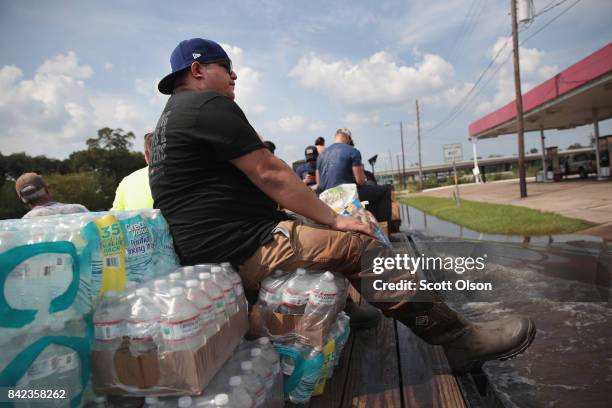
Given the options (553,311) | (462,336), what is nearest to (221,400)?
(462,336)

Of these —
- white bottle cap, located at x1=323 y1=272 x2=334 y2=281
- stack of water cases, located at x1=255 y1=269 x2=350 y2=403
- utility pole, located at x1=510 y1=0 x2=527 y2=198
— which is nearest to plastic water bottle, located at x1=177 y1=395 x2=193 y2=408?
stack of water cases, located at x1=255 y1=269 x2=350 y2=403

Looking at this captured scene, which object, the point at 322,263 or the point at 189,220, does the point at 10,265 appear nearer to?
the point at 189,220

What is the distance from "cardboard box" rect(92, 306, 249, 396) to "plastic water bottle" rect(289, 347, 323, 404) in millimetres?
461

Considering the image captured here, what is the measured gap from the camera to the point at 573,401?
1.78 metres

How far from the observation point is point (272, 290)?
1.68 m

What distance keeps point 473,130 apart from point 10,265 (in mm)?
33067

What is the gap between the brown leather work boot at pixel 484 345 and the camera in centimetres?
180

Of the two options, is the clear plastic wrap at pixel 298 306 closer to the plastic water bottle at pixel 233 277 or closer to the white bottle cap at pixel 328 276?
the white bottle cap at pixel 328 276

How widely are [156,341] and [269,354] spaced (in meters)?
0.56

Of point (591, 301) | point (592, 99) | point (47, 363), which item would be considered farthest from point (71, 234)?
point (592, 99)

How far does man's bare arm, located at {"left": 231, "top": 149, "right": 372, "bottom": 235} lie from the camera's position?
65.8 inches

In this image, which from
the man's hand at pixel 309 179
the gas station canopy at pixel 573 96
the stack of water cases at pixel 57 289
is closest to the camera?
the stack of water cases at pixel 57 289

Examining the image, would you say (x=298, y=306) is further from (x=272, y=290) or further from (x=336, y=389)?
(x=336, y=389)

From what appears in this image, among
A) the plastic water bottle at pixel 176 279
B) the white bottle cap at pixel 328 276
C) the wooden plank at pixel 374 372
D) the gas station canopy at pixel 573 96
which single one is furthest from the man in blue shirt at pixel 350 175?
the gas station canopy at pixel 573 96
